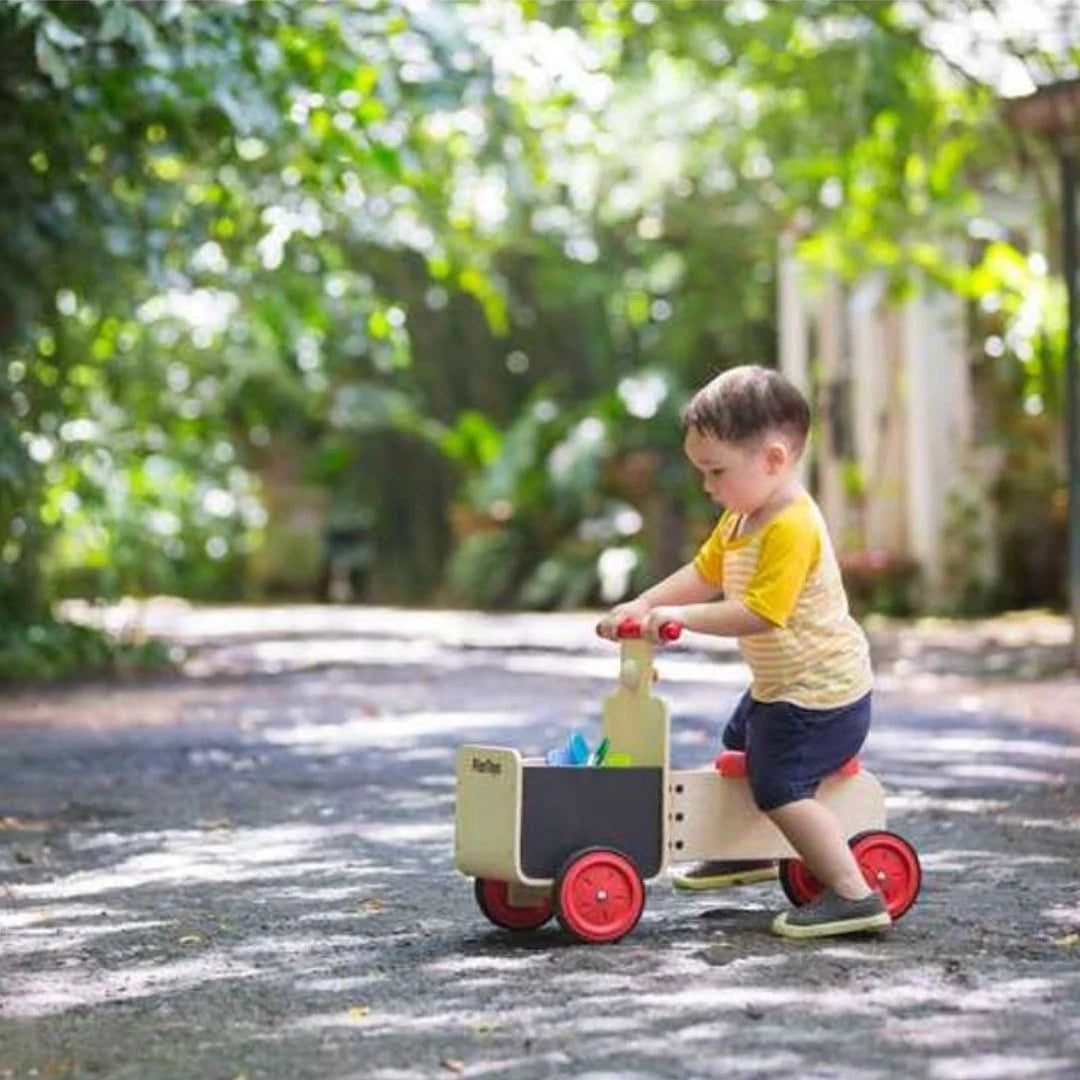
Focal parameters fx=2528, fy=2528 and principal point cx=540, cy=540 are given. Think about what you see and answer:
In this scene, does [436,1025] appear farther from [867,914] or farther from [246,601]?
[246,601]

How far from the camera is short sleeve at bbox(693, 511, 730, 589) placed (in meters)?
5.42

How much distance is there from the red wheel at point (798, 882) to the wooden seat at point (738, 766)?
0.25 m

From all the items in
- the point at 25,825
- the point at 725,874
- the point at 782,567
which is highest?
the point at 782,567

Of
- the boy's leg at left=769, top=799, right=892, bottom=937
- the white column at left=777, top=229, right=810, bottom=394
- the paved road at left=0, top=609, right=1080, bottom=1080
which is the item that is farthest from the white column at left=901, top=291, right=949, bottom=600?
the boy's leg at left=769, top=799, right=892, bottom=937

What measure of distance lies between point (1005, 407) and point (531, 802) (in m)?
16.7

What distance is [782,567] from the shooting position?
203 inches

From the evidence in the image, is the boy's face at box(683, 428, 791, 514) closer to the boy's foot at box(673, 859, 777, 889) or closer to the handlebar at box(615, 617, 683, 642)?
the handlebar at box(615, 617, 683, 642)

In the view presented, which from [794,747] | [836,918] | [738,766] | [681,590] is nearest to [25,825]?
[681,590]

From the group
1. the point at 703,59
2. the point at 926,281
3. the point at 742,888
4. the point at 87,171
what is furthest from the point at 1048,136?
the point at 742,888

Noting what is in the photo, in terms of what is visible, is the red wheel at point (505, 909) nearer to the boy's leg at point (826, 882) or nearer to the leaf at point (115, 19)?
the boy's leg at point (826, 882)

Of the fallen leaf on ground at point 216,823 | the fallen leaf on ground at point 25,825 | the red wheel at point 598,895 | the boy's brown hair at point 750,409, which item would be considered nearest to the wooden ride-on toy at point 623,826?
the red wheel at point 598,895

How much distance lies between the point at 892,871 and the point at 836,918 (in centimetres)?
29

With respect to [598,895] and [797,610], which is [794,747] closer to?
[797,610]

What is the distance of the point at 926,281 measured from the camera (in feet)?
59.6
